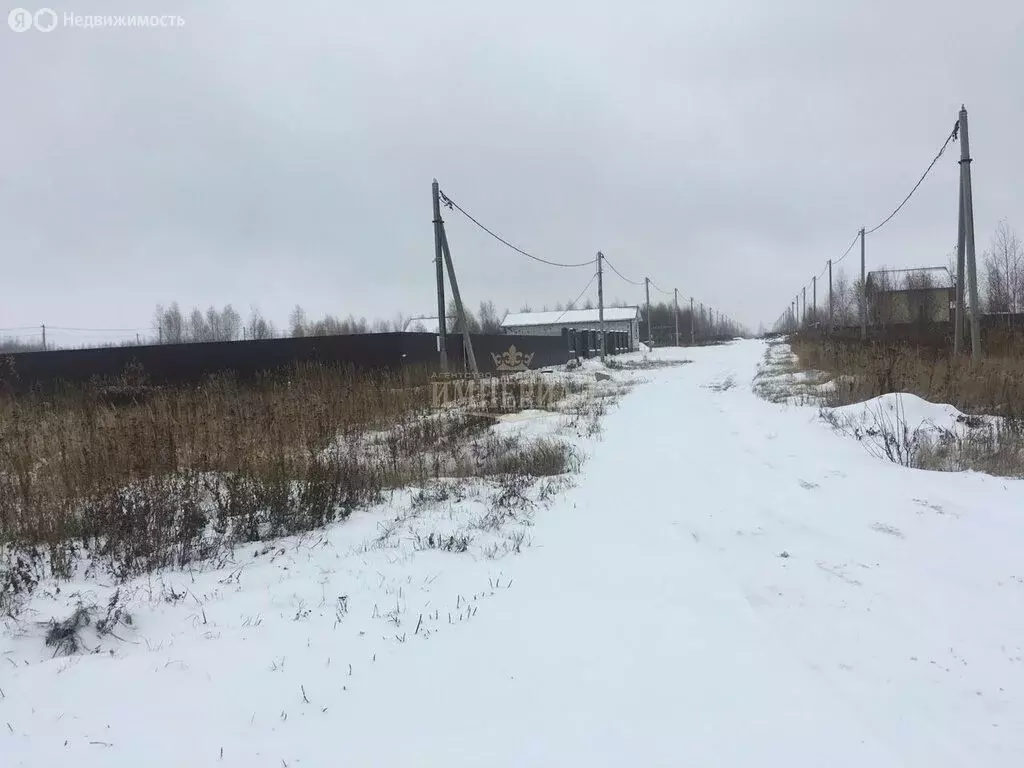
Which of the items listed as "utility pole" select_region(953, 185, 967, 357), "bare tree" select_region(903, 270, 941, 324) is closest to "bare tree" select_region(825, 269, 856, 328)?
"bare tree" select_region(903, 270, 941, 324)

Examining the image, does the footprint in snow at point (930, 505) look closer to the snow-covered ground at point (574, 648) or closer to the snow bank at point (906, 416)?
the snow-covered ground at point (574, 648)

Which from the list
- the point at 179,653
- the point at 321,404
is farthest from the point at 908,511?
the point at 321,404

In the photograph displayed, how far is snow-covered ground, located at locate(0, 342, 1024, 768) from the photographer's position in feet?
6.83

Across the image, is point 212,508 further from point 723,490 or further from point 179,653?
point 723,490

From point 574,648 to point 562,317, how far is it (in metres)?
69.2

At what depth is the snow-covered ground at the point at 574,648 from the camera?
2.08 m

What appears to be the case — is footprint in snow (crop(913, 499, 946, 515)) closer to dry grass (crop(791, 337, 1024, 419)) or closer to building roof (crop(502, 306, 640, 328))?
dry grass (crop(791, 337, 1024, 419))

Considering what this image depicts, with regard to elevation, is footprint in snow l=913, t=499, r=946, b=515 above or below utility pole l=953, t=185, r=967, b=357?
below

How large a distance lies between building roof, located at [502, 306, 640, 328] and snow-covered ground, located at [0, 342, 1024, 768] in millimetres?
60758

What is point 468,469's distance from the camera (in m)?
6.23

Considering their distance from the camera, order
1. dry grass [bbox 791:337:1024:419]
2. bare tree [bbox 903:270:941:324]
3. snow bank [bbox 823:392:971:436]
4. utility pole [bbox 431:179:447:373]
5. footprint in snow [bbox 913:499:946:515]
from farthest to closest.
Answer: bare tree [bbox 903:270:941:324] < utility pole [bbox 431:179:447:373] < dry grass [bbox 791:337:1024:419] < snow bank [bbox 823:392:971:436] < footprint in snow [bbox 913:499:946:515]

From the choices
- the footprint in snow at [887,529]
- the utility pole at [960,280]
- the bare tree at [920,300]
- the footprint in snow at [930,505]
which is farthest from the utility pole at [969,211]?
the bare tree at [920,300]

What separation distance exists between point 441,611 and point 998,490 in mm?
4701

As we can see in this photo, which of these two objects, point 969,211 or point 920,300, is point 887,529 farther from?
point 920,300
